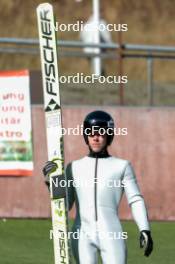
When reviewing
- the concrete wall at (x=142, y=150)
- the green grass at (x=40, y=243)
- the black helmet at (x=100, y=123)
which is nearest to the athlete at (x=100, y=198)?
the black helmet at (x=100, y=123)

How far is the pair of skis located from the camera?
26.4 feet

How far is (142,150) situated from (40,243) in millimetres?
2862

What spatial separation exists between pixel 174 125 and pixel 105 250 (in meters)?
7.66

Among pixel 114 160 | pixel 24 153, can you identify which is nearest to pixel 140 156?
pixel 24 153

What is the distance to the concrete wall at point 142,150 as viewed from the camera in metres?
15.4

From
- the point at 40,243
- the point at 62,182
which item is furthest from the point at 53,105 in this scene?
the point at 40,243

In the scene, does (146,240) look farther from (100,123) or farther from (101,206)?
(100,123)

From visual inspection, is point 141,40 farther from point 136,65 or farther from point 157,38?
point 136,65

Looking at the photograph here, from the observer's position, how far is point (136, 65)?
2667cm

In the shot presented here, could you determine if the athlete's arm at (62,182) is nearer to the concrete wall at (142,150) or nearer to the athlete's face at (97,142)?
the athlete's face at (97,142)

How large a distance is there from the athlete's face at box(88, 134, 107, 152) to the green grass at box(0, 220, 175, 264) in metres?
3.93

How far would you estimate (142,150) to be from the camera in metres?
15.5

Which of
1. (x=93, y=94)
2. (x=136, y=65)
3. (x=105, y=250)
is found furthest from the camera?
(x=136, y=65)

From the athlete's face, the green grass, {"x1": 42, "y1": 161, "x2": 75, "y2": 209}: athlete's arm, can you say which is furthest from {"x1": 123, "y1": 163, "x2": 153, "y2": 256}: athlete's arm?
the green grass
